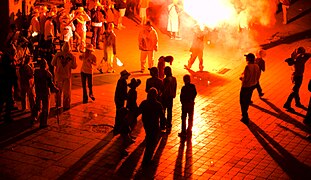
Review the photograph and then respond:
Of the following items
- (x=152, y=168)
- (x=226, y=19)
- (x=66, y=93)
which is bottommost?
(x=152, y=168)

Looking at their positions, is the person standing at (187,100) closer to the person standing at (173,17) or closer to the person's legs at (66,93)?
the person's legs at (66,93)

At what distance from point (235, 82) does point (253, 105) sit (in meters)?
2.34

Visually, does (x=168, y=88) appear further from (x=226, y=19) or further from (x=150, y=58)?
(x=226, y=19)

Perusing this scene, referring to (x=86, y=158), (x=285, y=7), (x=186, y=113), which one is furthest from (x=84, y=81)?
(x=285, y=7)

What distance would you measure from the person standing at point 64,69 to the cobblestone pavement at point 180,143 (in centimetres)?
40

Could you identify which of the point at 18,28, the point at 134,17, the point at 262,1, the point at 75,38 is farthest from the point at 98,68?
the point at 262,1

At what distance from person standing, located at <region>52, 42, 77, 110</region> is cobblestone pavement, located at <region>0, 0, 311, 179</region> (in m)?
0.40

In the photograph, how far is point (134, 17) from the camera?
25094mm

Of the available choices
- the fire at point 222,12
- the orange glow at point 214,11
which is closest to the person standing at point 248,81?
the fire at point 222,12

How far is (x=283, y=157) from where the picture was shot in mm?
11320

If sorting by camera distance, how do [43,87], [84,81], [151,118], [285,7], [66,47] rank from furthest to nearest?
1. [285,7]
2. [84,81]
3. [66,47]
4. [43,87]
5. [151,118]

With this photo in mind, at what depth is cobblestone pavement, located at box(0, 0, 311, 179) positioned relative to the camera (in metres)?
10.5

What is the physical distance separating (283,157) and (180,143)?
2.30 meters

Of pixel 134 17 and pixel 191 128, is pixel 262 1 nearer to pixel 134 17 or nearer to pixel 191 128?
pixel 134 17
